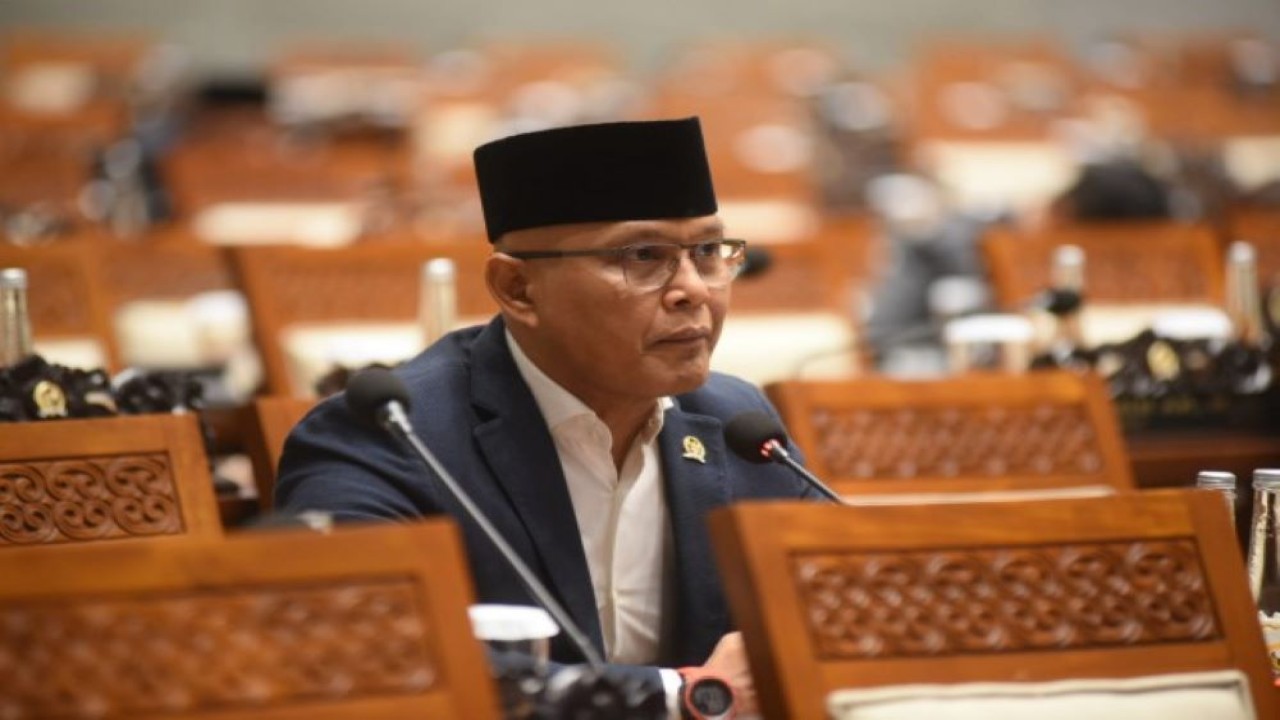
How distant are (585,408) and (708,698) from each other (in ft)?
1.76

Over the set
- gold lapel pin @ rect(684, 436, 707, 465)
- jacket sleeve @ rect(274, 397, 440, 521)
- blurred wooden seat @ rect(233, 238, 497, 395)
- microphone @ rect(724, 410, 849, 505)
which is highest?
blurred wooden seat @ rect(233, 238, 497, 395)

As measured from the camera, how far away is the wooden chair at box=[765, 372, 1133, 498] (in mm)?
3100

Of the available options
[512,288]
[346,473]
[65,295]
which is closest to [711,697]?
[346,473]

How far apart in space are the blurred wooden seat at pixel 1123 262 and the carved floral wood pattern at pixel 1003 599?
2752mm

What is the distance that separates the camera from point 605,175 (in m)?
2.45

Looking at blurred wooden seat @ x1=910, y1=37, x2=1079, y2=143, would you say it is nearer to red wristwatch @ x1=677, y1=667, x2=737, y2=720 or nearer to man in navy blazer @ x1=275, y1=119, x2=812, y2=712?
man in navy blazer @ x1=275, y1=119, x2=812, y2=712

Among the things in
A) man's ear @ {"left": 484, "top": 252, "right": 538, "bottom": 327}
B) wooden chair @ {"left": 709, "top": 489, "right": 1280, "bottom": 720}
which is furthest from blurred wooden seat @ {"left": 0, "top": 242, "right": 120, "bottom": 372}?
wooden chair @ {"left": 709, "top": 489, "right": 1280, "bottom": 720}

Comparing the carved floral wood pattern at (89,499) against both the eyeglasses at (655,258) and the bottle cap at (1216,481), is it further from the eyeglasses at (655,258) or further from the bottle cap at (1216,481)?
the bottle cap at (1216,481)

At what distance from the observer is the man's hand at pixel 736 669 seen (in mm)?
2176

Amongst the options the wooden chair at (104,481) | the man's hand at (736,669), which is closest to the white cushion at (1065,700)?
the man's hand at (736,669)

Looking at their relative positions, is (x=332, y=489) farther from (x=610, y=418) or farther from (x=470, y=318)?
(x=470, y=318)

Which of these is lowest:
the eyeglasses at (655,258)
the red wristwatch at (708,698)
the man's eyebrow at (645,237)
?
the red wristwatch at (708,698)

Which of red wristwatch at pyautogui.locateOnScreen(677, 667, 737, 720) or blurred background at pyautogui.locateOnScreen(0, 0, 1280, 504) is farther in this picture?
blurred background at pyautogui.locateOnScreen(0, 0, 1280, 504)

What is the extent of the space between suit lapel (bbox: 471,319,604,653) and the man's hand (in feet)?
0.80
